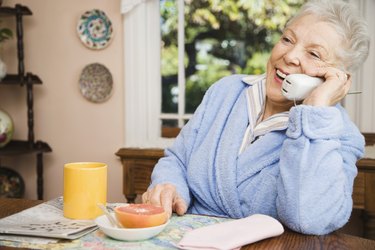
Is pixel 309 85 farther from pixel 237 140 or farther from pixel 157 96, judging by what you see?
pixel 157 96

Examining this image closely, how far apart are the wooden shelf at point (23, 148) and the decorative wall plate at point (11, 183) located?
22cm

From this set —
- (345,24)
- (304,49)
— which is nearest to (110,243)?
(304,49)

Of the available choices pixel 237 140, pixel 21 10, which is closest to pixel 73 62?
pixel 21 10

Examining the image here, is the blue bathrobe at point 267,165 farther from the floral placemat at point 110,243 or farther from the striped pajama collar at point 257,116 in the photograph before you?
the floral placemat at point 110,243

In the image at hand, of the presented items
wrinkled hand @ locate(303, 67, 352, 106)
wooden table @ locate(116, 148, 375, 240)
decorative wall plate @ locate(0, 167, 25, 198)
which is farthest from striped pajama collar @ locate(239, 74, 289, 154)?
decorative wall plate @ locate(0, 167, 25, 198)

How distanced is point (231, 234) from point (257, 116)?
599mm

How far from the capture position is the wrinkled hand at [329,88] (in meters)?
1.25

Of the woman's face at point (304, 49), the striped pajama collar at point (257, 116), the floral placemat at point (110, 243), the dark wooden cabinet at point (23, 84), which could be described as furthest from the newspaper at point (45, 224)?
the dark wooden cabinet at point (23, 84)

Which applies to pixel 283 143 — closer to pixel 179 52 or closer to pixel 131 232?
pixel 131 232

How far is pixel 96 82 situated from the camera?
3234mm

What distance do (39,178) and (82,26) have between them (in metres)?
1.10

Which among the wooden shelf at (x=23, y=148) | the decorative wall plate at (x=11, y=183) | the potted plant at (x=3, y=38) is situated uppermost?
the potted plant at (x=3, y=38)

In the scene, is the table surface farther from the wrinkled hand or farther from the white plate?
the wrinkled hand

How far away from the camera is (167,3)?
3.26 m
